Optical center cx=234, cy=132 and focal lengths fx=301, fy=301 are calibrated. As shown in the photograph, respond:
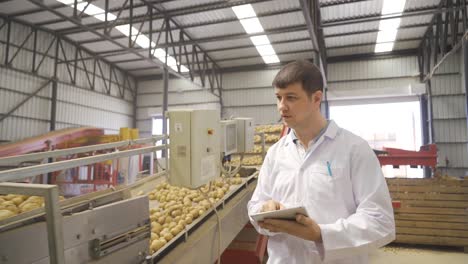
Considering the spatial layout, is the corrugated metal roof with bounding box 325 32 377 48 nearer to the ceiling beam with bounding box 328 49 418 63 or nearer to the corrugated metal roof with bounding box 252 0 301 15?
the ceiling beam with bounding box 328 49 418 63

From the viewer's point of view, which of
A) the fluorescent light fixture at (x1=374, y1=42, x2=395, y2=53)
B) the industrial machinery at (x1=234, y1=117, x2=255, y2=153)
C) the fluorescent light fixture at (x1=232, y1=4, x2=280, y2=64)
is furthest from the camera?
the fluorescent light fixture at (x1=374, y1=42, x2=395, y2=53)

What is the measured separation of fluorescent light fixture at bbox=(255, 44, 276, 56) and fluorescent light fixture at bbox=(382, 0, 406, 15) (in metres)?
3.78

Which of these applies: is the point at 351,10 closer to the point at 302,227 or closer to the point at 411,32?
the point at 411,32

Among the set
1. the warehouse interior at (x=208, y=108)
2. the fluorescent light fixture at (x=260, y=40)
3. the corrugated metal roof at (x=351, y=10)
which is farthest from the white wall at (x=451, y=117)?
the fluorescent light fixture at (x=260, y=40)

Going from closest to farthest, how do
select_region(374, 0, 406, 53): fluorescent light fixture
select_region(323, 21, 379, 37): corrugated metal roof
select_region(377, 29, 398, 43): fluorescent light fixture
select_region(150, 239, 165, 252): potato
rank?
select_region(150, 239, 165, 252): potato, select_region(374, 0, 406, 53): fluorescent light fixture, select_region(323, 21, 379, 37): corrugated metal roof, select_region(377, 29, 398, 43): fluorescent light fixture

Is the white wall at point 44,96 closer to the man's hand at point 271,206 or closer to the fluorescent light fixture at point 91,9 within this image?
the fluorescent light fixture at point 91,9

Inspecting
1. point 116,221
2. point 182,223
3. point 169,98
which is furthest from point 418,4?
point 169,98

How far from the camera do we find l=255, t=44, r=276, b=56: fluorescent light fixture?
10.8m

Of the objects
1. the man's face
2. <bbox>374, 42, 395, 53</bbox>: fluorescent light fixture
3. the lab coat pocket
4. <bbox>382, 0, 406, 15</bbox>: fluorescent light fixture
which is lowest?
the lab coat pocket

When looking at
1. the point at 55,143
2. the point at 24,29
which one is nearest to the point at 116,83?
the point at 24,29

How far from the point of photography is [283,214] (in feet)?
3.67

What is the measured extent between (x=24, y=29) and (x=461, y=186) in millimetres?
11849

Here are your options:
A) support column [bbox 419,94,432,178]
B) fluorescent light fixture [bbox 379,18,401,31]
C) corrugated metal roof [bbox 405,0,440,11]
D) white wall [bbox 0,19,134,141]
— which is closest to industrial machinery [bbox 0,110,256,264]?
corrugated metal roof [bbox 405,0,440,11]

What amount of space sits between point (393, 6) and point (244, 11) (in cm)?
394
